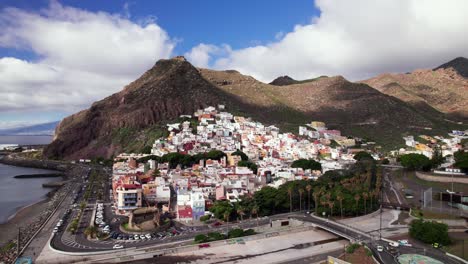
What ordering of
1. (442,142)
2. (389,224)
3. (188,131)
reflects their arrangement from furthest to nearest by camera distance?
(442,142), (188,131), (389,224)

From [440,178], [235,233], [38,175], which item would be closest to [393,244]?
[235,233]

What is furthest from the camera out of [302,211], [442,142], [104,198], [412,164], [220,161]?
[442,142]

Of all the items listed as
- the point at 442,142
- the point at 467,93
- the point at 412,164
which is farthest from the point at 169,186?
the point at 467,93

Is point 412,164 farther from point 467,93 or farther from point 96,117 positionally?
point 467,93

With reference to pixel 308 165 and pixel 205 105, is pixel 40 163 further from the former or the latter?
pixel 308 165

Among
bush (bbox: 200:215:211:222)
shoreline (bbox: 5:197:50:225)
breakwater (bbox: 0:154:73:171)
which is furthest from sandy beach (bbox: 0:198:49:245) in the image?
breakwater (bbox: 0:154:73:171)

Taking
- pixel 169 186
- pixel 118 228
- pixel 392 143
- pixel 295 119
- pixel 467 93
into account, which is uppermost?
pixel 467 93

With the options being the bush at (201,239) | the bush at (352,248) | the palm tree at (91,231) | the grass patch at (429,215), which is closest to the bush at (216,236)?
the bush at (201,239)
